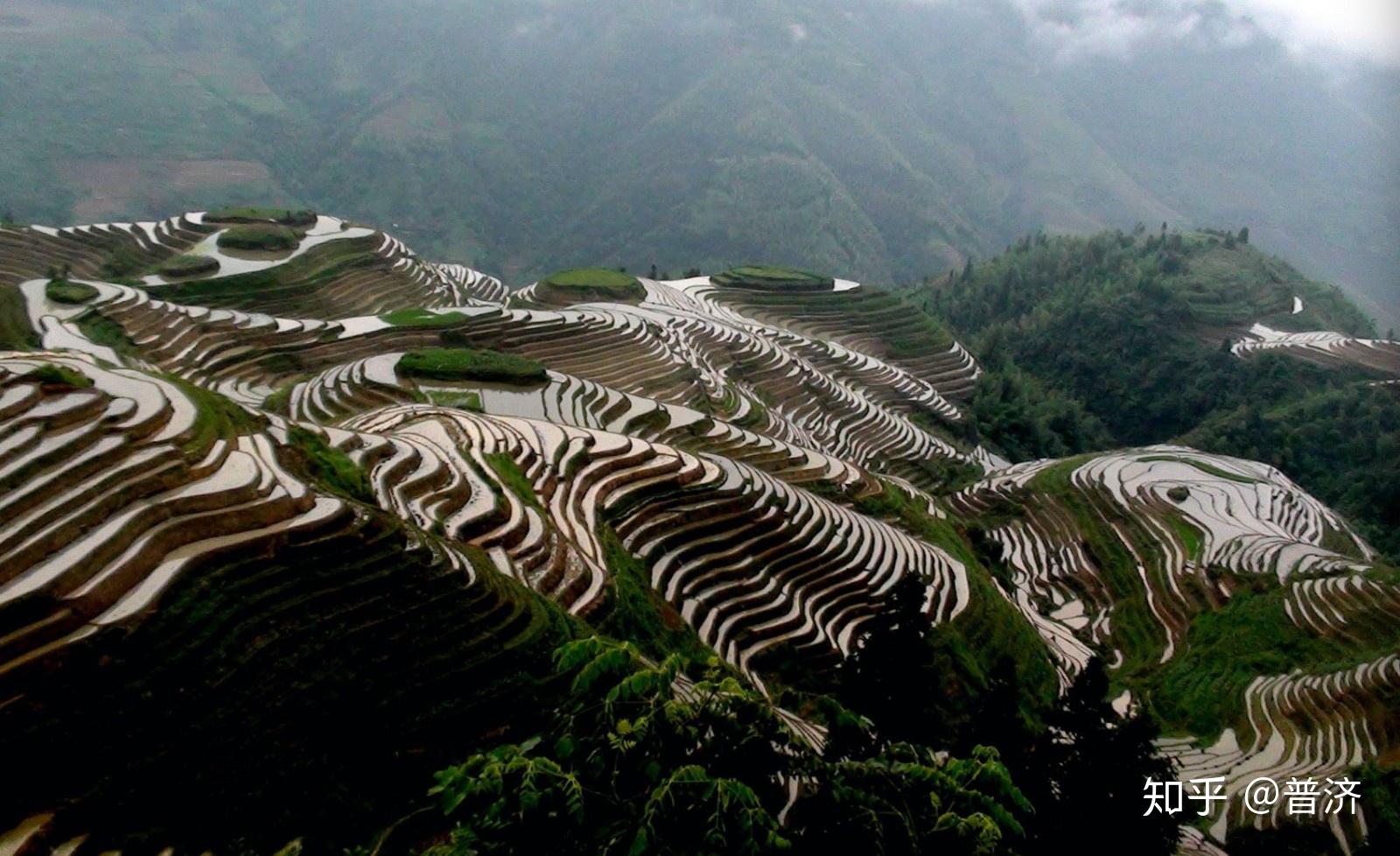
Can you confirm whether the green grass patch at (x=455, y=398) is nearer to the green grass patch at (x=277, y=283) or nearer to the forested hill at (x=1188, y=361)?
the green grass patch at (x=277, y=283)

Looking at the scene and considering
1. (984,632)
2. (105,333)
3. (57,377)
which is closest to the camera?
(57,377)

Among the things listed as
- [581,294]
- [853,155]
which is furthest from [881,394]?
[853,155]

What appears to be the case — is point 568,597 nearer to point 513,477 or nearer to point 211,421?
point 513,477

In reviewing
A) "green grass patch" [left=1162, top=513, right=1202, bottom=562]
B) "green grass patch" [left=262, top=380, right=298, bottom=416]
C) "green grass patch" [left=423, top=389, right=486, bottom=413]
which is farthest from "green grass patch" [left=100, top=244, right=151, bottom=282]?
"green grass patch" [left=1162, top=513, right=1202, bottom=562]

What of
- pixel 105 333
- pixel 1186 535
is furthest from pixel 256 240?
pixel 1186 535

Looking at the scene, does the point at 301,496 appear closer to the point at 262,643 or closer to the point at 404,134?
the point at 262,643

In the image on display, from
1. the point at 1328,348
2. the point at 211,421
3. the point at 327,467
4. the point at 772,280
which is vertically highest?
the point at 1328,348

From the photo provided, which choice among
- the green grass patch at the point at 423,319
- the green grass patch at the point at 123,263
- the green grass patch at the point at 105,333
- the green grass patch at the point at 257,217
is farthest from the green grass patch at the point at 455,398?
the green grass patch at the point at 257,217
